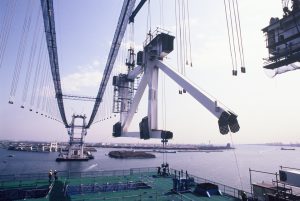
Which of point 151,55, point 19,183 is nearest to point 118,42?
point 151,55

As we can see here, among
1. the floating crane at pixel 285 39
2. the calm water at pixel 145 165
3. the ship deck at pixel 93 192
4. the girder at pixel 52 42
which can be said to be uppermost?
the girder at pixel 52 42

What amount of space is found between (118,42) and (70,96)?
33.5 meters

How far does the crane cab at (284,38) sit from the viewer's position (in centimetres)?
1490

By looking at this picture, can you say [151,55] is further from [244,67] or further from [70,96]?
[70,96]

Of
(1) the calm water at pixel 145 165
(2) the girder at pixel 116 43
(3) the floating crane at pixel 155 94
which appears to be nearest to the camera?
(3) the floating crane at pixel 155 94

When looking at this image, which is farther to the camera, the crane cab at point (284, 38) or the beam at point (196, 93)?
the crane cab at point (284, 38)

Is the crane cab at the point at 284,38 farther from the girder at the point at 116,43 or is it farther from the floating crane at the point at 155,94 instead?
the girder at the point at 116,43

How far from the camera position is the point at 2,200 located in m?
16.8

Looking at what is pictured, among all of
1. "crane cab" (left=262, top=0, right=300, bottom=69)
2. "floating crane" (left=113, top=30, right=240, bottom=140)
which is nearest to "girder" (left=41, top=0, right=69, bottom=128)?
"floating crane" (left=113, top=30, right=240, bottom=140)

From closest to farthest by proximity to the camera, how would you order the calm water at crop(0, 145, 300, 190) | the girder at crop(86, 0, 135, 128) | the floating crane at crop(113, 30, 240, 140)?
the floating crane at crop(113, 30, 240, 140)
the girder at crop(86, 0, 135, 128)
the calm water at crop(0, 145, 300, 190)

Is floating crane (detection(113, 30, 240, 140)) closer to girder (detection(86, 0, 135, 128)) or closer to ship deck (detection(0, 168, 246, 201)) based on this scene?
ship deck (detection(0, 168, 246, 201))

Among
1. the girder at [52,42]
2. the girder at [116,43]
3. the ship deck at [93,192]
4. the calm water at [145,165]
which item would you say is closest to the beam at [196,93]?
the ship deck at [93,192]

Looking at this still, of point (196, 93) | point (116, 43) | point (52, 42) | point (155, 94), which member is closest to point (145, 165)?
point (116, 43)

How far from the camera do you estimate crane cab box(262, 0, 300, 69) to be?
14898 millimetres
